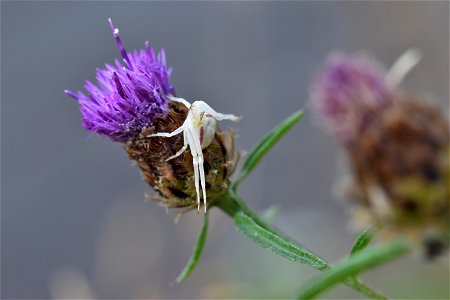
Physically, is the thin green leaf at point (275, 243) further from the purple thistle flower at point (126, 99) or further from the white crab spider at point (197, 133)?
the purple thistle flower at point (126, 99)

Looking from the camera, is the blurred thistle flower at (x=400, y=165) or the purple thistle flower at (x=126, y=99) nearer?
the blurred thistle flower at (x=400, y=165)

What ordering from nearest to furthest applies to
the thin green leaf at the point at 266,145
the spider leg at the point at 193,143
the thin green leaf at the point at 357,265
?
the thin green leaf at the point at 357,265, the spider leg at the point at 193,143, the thin green leaf at the point at 266,145

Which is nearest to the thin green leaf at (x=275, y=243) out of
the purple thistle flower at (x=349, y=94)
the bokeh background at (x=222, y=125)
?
the purple thistle flower at (x=349, y=94)

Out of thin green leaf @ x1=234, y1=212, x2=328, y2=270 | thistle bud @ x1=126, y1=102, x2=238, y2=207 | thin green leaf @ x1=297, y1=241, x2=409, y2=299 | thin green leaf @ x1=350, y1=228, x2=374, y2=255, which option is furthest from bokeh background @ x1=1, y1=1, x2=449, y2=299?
thin green leaf @ x1=297, y1=241, x2=409, y2=299

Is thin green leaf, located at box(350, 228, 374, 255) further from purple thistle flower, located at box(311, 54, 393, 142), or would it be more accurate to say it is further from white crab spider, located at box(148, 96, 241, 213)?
white crab spider, located at box(148, 96, 241, 213)

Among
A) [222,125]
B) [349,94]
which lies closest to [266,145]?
[349,94]

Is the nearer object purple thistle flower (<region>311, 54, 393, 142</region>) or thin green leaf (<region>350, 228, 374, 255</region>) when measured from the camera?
purple thistle flower (<region>311, 54, 393, 142</region>)

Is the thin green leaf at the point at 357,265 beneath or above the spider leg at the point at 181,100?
beneath
